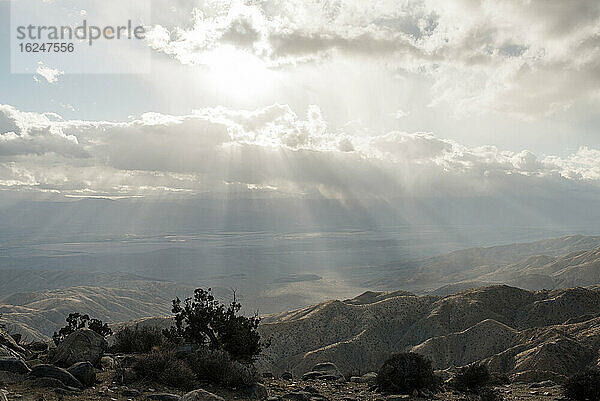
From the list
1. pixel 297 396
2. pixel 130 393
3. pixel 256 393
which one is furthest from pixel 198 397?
pixel 297 396

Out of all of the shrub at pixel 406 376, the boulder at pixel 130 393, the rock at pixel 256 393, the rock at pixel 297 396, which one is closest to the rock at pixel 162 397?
the boulder at pixel 130 393

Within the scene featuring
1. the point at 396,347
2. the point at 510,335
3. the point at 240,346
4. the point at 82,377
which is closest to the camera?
the point at 82,377

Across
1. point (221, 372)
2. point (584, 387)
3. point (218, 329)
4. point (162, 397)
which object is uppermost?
point (162, 397)

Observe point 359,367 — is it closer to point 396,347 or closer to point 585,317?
point 396,347

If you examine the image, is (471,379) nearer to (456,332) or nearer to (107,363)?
(107,363)

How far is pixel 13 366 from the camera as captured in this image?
48.4 feet

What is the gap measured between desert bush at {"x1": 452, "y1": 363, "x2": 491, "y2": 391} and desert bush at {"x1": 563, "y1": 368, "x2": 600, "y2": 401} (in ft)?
15.5

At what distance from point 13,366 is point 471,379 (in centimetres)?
2306

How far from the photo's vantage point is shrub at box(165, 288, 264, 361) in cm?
2091

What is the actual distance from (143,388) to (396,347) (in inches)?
3452

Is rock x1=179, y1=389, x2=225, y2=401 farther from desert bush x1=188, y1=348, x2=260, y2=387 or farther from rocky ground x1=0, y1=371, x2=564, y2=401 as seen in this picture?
desert bush x1=188, y1=348, x2=260, y2=387

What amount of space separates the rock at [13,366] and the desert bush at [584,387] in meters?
24.3

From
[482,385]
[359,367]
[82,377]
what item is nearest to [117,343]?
[82,377]

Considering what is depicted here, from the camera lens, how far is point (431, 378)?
21.5 meters
